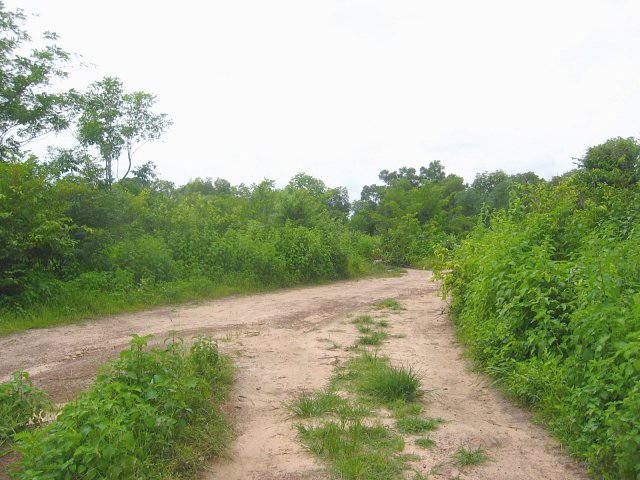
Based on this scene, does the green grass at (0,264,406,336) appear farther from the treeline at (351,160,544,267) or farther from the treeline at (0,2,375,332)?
the treeline at (351,160,544,267)

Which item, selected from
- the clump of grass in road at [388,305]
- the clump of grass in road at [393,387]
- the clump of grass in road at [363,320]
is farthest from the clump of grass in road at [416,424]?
the clump of grass in road at [388,305]

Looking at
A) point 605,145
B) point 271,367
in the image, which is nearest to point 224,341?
point 271,367

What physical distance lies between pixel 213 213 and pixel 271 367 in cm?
955

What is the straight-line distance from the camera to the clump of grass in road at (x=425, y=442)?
3.63 meters

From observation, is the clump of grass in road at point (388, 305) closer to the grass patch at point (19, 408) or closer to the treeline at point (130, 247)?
the treeline at point (130, 247)

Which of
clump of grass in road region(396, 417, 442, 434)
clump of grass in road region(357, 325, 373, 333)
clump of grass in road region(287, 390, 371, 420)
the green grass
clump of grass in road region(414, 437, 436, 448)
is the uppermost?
the green grass

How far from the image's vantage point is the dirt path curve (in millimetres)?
3459

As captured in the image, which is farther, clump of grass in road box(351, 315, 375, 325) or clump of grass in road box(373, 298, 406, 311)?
clump of grass in road box(373, 298, 406, 311)

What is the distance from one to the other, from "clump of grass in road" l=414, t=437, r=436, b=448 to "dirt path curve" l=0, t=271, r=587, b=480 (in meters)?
0.05

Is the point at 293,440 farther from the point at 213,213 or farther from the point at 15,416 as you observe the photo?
the point at 213,213

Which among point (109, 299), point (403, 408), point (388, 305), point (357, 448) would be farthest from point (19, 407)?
point (388, 305)

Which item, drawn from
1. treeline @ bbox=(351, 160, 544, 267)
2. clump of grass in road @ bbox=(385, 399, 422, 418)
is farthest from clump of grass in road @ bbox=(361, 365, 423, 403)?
treeline @ bbox=(351, 160, 544, 267)

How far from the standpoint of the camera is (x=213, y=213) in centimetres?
1465

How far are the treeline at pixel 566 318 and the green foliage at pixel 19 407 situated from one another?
383 cm
